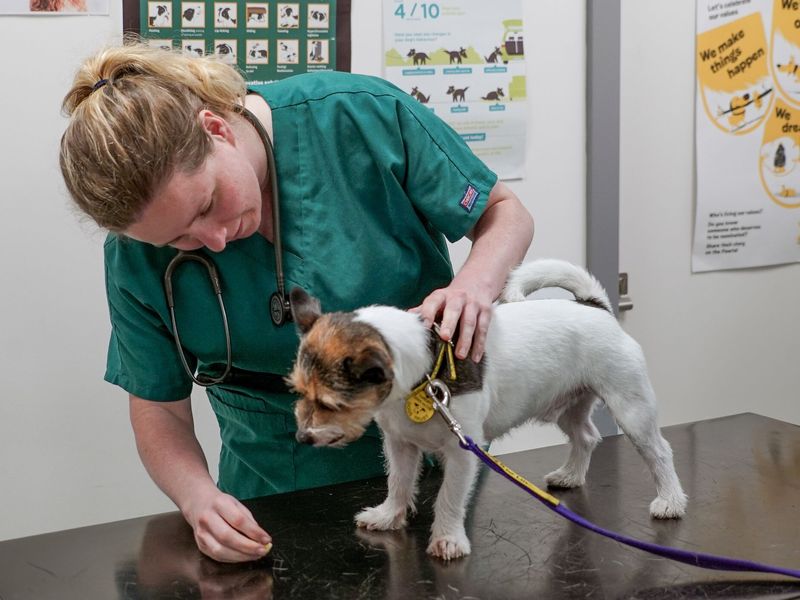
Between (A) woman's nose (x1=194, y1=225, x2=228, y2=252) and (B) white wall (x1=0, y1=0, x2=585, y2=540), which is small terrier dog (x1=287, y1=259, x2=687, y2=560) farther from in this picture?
(B) white wall (x1=0, y1=0, x2=585, y2=540)

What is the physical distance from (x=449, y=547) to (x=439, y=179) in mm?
575

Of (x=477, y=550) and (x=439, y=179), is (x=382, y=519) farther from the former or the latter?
(x=439, y=179)

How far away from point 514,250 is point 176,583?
691 mm

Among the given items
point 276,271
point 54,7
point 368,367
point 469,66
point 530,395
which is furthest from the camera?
point 469,66

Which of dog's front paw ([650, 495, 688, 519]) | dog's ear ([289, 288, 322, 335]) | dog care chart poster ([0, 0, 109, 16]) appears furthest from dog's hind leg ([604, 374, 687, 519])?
dog care chart poster ([0, 0, 109, 16])

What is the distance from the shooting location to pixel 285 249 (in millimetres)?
1433

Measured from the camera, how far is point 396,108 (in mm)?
1474

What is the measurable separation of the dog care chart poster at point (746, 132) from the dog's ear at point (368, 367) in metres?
2.15

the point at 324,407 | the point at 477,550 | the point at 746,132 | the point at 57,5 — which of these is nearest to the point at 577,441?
the point at 477,550

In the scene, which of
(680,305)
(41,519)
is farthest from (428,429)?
(680,305)

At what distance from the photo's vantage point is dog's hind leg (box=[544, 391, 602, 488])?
145 centimetres

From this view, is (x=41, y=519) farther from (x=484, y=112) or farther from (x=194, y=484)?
(x=484, y=112)

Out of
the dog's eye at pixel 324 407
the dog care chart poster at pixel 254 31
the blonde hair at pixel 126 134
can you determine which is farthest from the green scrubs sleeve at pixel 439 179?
the dog care chart poster at pixel 254 31

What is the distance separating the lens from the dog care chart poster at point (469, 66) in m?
2.49
